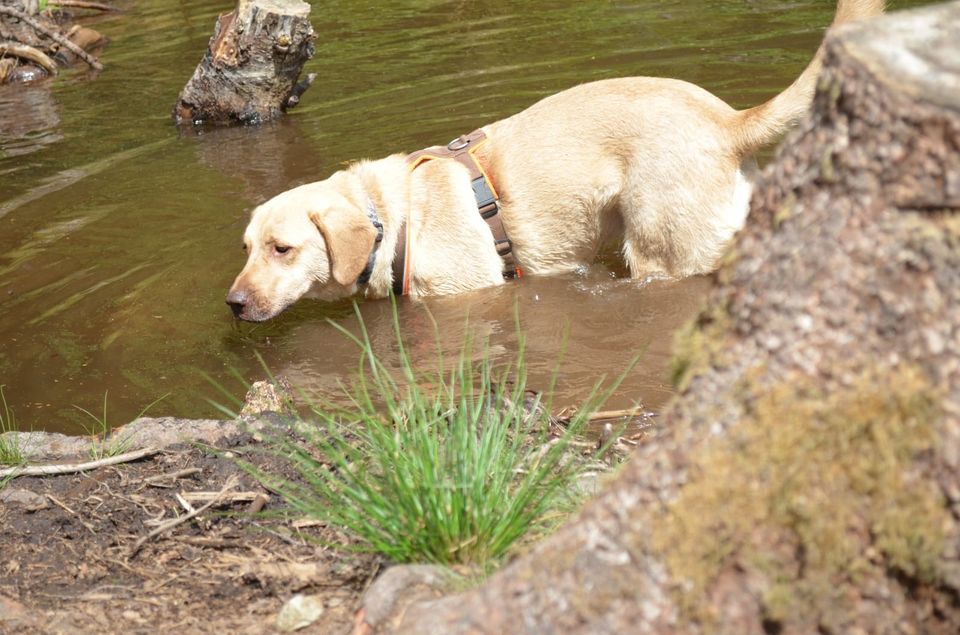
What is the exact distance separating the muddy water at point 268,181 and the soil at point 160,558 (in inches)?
50.8

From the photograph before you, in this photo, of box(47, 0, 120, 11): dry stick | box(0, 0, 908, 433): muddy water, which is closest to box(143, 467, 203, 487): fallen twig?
box(0, 0, 908, 433): muddy water

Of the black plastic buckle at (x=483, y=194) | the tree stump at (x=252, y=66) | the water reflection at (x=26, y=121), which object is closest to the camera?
the black plastic buckle at (x=483, y=194)

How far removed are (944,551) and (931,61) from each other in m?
0.88

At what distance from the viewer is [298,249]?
234 inches

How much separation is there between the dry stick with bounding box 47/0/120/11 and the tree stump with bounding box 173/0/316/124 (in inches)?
227

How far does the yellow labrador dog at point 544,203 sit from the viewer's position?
5.63 m

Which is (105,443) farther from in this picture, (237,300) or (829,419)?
(829,419)

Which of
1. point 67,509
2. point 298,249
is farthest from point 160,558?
point 298,249

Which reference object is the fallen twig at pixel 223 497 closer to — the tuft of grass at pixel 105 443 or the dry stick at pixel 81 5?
the tuft of grass at pixel 105 443

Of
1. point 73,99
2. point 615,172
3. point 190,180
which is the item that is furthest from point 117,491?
point 73,99

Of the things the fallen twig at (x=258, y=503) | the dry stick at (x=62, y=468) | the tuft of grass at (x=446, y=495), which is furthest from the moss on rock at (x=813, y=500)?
the dry stick at (x=62, y=468)

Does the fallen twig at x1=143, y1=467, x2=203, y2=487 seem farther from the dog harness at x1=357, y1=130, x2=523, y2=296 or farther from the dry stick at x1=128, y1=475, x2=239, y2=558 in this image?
the dog harness at x1=357, y1=130, x2=523, y2=296

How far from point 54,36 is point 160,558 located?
37.7 ft

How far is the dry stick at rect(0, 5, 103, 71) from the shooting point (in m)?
12.6
